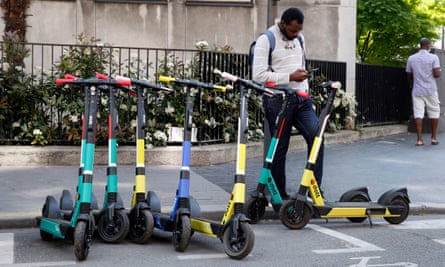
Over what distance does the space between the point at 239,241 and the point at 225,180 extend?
12.4ft

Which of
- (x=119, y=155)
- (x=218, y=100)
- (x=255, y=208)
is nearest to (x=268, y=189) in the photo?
(x=255, y=208)

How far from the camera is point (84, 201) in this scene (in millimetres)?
6020

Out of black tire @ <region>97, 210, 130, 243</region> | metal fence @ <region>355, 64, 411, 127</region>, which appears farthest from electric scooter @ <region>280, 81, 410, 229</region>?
metal fence @ <region>355, 64, 411, 127</region>

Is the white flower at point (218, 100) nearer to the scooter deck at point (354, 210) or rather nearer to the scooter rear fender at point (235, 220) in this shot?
the scooter deck at point (354, 210)

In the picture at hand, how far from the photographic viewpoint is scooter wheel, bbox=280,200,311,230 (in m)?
7.07

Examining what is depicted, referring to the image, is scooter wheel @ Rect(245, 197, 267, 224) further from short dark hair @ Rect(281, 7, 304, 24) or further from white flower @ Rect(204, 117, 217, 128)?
white flower @ Rect(204, 117, 217, 128)

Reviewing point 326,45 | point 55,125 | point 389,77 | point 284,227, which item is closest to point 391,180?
point 284,227

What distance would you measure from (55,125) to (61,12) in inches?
176

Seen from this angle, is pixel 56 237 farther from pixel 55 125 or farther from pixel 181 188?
pixel 55 125

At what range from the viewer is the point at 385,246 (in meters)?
6.61

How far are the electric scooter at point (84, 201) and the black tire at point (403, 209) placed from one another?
291 centimetres

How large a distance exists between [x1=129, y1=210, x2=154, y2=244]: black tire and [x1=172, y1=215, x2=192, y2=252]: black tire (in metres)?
0.23

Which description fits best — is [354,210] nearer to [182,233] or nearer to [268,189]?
[268,189]

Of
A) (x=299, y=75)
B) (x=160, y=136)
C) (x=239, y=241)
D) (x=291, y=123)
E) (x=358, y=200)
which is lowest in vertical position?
(x=239, y=241)
